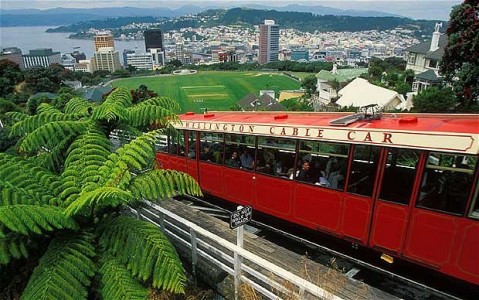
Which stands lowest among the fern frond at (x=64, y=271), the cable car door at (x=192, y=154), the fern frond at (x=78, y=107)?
the cable car door at (x=192, y=154)

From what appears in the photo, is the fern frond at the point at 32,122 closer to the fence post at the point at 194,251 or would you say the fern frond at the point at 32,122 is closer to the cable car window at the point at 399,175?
the fence post at the point at 194,251

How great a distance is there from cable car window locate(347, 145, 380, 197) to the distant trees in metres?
15.5

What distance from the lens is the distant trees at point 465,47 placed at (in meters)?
17.8

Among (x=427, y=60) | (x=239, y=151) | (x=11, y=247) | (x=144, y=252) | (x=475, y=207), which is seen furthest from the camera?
(x=427, y=60)

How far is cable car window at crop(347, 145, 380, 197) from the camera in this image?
20.5 feet

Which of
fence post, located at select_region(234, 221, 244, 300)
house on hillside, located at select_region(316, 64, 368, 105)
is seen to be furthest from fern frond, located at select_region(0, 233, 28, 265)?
house on hillside, located at select_region(316, 64, 368, 105)

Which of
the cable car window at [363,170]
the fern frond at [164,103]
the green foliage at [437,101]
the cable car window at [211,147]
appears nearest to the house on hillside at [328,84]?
the green foliage at [437,101]

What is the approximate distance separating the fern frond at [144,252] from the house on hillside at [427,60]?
183 feet

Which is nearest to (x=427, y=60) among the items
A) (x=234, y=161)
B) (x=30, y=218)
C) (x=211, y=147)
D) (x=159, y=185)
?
(x=211, y=147)

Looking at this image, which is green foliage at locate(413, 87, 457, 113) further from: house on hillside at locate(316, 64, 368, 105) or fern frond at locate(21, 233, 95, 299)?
fern frond at locate(21, 233, 95, 299)

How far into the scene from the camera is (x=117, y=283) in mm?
3852

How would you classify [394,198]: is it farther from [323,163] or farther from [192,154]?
[192,154]

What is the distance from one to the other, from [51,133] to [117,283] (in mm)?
2904

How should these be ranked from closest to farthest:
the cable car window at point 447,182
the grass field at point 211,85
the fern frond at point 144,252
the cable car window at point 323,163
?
1. the fern frond at point 144,252
2. the cable car window at point 447,182
3. the cable car window at point 323,163
4. the grass field at point 211,85
